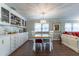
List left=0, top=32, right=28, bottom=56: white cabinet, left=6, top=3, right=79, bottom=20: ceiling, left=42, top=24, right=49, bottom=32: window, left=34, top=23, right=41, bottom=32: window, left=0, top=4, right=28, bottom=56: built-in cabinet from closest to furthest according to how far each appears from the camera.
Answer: left=0, top=32, right=28, bottom=56: white cabinet
left=0, top=4, right=28, bottom=56: built-in cabinet
left=6, top=3, right=79, bottom=20: ceiling
left=34, top=23, right=41, bottom=32: window
left=42, top=24, right=49, bottom=32: window

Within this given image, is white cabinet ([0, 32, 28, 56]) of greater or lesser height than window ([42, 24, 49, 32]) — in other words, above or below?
below

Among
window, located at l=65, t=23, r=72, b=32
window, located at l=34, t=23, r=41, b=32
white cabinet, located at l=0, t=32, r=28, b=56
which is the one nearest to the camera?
white cabinet, located at l=0, t=32, r=28, b=56

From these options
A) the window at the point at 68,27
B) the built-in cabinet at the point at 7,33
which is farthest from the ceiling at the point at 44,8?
the window at the point at 68,27

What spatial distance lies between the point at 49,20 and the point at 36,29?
1.63m

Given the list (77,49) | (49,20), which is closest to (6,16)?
(77,49)

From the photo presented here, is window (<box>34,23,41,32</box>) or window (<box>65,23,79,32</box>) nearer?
window (<box>34,23,41,32</box>)

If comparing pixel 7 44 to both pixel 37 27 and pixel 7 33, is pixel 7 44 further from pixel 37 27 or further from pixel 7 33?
pixel 37 27

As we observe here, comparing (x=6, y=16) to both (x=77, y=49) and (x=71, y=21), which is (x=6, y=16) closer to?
(x=77, y=49)

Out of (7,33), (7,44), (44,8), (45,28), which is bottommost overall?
(7,44)

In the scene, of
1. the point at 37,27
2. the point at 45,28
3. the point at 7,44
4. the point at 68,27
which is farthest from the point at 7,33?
the point at 68,27

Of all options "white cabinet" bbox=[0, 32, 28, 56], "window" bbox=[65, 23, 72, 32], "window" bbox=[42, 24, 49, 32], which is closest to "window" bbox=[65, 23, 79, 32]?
"window" bbox=[65, 23, 72, 32]

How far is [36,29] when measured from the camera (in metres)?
8.98

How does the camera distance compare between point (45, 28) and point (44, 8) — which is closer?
point (44, 8)

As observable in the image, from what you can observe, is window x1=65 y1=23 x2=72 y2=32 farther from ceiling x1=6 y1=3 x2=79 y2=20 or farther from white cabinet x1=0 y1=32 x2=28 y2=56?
white cabinet x1=0 y1=32 x2=28 y2=56
